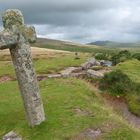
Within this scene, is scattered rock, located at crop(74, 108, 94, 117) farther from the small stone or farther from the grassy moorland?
the small stone

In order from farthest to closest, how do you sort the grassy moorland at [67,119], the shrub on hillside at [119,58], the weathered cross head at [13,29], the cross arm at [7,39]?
the shrub on hillside at [119,58] < the grassy moorland at [67,119] < the weathered cross head at [13,29] < the cross arm at [7,39]

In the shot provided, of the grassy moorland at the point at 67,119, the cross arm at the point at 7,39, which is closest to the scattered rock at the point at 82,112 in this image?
the grassy moorland at the point at 67,119

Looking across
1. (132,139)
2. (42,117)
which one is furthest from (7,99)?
(132,139)

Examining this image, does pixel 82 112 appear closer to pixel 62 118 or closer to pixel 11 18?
pixel 62 118

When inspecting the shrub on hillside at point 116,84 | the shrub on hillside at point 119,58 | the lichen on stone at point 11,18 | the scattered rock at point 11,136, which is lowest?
the shrub on hillside at point 119,58

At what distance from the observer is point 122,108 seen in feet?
104

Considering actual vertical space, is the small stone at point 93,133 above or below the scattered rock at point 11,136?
above

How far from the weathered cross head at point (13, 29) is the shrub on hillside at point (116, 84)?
16.7m

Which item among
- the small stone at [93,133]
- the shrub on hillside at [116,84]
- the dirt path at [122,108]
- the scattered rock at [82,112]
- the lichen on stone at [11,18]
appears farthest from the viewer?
the shrub on hillside at [116,84]

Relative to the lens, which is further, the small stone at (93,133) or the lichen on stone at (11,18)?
the lichen on stone at (11,18)

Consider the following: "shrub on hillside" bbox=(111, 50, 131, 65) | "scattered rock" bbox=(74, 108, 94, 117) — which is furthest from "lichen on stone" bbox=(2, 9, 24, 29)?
"shrub on hillside" bbox=(111, 50, 131, 65)

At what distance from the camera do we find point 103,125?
2055 centimetres

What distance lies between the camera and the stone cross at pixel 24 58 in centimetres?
2003

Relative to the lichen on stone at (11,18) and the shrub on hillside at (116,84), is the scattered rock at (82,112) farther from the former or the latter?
the shrub on hillside at (116,84)
